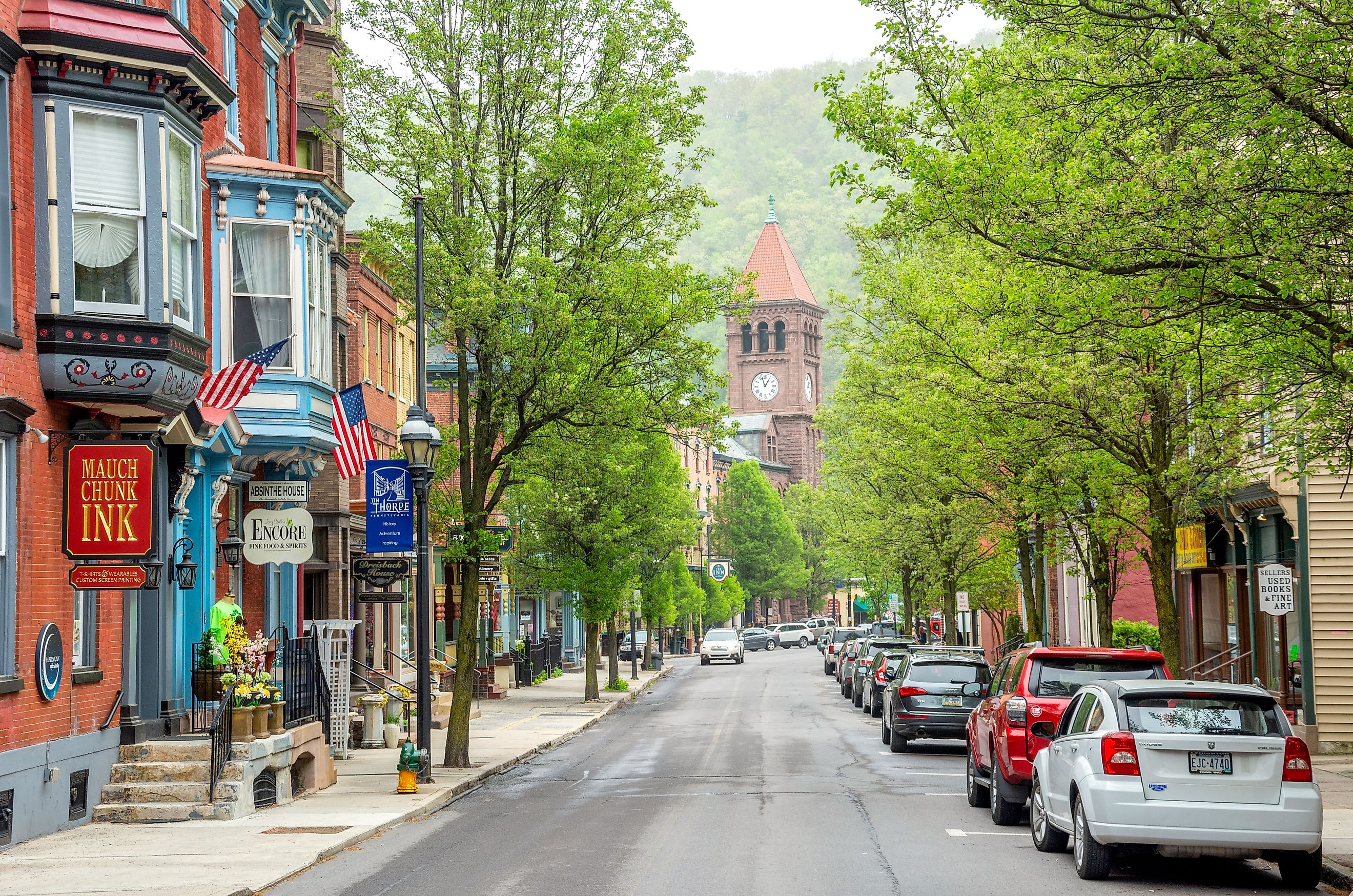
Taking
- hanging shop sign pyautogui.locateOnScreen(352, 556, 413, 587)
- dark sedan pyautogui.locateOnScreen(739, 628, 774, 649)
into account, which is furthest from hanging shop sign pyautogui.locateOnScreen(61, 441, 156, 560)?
dark sedan pyautogui.locateOnScreen(739, 628, 774, 649)

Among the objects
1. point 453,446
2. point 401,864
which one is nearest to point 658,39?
point 453,446

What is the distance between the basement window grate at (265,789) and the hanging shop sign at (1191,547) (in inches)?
689

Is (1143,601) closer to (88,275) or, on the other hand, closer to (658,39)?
(658,39)

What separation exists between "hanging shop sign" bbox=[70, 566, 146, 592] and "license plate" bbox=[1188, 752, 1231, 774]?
981 cm

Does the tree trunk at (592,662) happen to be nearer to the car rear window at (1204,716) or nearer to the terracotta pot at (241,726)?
the terracotta pot at (241,726)

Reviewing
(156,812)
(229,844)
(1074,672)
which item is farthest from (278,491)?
(1074,672)

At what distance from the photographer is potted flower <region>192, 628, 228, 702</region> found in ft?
57.2

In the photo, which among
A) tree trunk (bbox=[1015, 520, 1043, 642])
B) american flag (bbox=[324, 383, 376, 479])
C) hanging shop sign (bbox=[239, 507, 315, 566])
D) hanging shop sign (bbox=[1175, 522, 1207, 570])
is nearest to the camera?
hanging shop sign (bbox=[239, 507, 315, 566])

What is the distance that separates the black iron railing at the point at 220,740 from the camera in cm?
1606

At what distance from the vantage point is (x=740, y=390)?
14625cm

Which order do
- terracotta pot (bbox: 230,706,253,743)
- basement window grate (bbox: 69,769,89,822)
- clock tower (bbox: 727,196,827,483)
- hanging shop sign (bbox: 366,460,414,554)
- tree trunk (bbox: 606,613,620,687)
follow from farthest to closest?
clock tower (bbox: 727,196,827,483) → tree trunk (bbox: 606,613,620,687) → hanging shop sign (bbox: 366,460,414,554) → terracotta pot (bbox: 230,706,253,743) → basement window grate (bbox: 69,769,89,822)

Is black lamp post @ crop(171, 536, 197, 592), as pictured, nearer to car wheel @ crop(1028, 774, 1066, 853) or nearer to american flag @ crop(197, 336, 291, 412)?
american flag @ crop(197, 336, 291, 412)

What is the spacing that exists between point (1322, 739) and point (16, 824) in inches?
719

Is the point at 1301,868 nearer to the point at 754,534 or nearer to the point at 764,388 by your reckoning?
the point at 754,534
